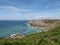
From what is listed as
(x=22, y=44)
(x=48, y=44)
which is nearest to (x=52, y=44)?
(x=48, y=44)

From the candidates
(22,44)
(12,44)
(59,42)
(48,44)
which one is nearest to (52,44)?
(48,44)

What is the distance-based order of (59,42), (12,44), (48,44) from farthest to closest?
(59,42) < (48,44) < (12,44)

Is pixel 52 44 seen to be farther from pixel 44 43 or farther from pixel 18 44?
pixel 18 44

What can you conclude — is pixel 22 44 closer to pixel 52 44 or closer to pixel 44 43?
pixel 44 43

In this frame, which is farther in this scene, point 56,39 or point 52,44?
point 56,39

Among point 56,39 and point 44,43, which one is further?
point 56,39

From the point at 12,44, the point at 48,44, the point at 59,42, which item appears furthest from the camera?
the point at 59,42

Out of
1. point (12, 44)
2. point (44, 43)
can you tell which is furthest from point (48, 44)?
point (12, 44)

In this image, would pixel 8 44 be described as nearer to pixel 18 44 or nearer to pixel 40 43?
pixel 18 44
